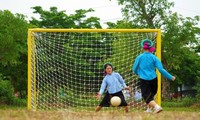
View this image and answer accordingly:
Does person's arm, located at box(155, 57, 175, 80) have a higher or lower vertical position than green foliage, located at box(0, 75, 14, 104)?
higher

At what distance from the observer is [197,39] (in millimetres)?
25344

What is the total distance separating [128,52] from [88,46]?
1.60 meters

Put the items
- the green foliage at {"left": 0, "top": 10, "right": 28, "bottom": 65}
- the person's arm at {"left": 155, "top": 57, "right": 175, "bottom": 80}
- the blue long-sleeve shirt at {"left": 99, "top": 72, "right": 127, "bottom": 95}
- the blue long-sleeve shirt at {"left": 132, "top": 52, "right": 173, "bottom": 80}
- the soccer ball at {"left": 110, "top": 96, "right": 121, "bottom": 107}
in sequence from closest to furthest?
the person's arm at {"left": 155, "top": 57, "right": 175, "bottom": 80} → the blue long-sleeve shirt at {"left": 132, "top": 52, "right": 173, "bottom": 80} → the soccer ball at {"left": 110, "top": 96, "right": 121, "bottom": 107} → the blue long-sleeve shirt at {"left": 99, "top": 72, "right": 127, "bottom": 95} → the green foliage at {"left": 0, "top": 10, "right": 28, "bottom": 65}

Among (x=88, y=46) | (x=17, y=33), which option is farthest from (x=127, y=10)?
(x=88, y=46)

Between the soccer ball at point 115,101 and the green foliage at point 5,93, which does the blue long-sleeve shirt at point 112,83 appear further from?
the green foliage at point 5,93

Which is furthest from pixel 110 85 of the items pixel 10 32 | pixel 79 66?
pixel 10 32

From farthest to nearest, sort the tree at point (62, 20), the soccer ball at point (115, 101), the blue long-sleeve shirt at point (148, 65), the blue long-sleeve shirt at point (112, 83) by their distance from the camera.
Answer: the tree at point (62, 20) → the blue long-sleeve shirt at point (112, 83) → the soccer ball at point (115, 101) → the blue long-sleeve shirt at point (148, 65)

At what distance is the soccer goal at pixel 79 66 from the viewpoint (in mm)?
14148

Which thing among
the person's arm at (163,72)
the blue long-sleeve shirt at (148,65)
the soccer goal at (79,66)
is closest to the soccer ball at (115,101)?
the blue long-sleeve shirt at (148,65)

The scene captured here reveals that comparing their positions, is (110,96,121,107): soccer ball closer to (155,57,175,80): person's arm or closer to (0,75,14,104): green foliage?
(155,57,175,80): person's arm

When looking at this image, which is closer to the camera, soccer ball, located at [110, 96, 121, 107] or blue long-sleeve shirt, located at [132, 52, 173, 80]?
→ blue long-sleeve shirt, located at [132, 52, 173, 80]

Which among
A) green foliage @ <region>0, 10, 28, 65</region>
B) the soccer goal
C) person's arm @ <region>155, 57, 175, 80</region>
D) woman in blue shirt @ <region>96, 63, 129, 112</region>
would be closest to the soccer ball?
woman in blue shirt @ <region>96, 63, 129, 112</region>

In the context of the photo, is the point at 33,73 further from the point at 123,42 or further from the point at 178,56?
the point at 178,56

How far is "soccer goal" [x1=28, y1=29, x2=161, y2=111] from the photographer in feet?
46.4
